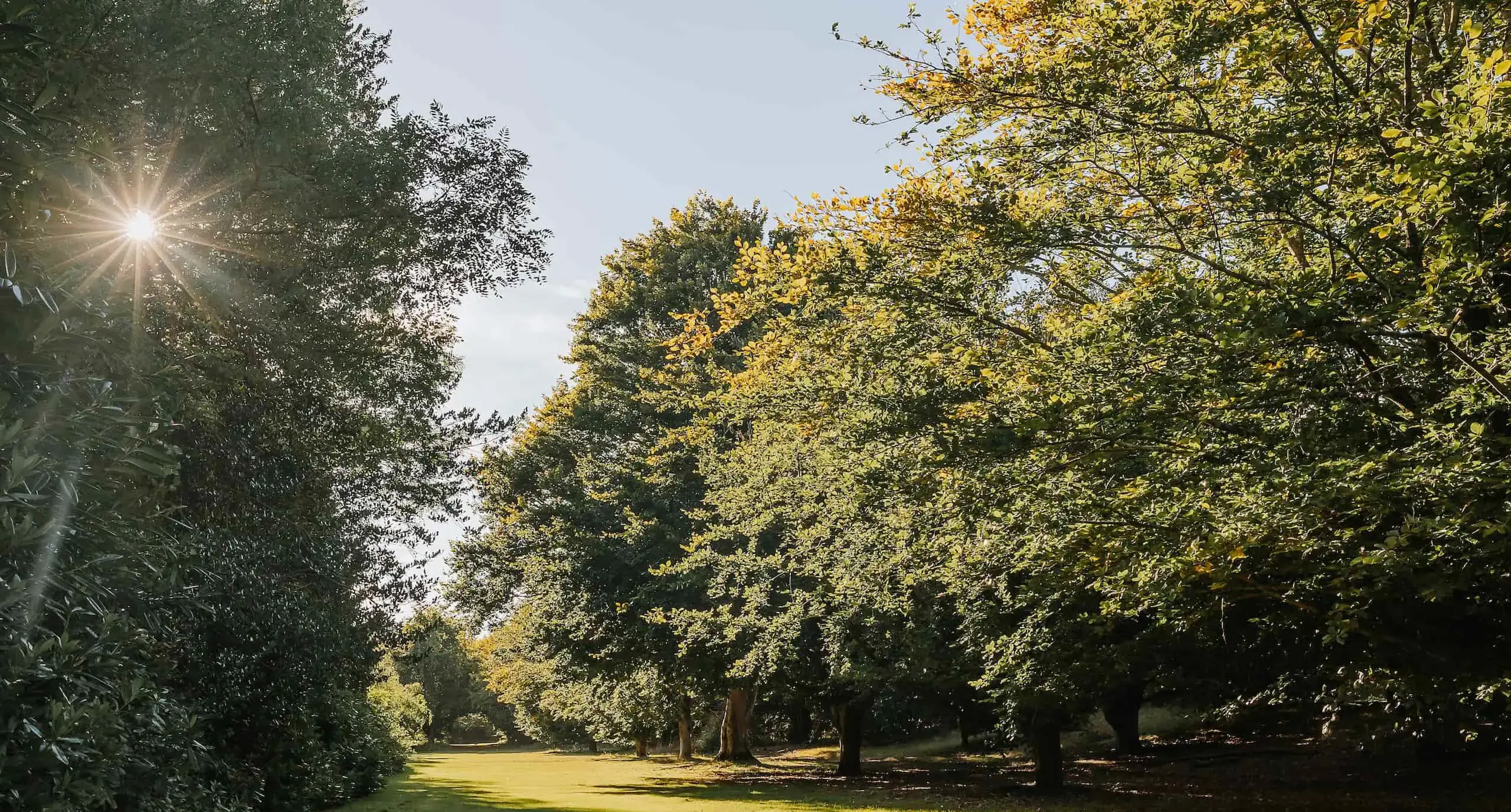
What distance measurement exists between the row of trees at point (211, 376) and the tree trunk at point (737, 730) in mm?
19400

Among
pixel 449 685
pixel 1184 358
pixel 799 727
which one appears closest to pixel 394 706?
pixel 799 727

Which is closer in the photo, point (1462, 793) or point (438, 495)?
point (1462, 793)

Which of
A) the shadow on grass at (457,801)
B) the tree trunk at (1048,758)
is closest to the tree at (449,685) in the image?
the shadow on grass at (457,801)

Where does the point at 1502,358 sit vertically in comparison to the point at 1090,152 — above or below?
below

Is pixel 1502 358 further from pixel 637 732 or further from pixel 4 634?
pixel 637 732

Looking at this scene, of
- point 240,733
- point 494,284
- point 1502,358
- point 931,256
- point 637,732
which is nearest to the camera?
point 1502,358

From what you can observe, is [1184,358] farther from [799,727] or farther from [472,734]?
[472,734]

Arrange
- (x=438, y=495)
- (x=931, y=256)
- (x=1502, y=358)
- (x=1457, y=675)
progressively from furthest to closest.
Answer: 1. (x=438, y=495)
2. (x=931, y=256)
3. (x=1457, y=675)
4. (x=1502, y=358)

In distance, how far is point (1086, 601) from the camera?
14266 mm

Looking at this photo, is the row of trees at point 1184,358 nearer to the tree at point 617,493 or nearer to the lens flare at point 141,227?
the lens flare at point 141,227

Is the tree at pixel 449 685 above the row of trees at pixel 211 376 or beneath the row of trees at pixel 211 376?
beneath

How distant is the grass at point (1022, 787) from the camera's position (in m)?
14.4

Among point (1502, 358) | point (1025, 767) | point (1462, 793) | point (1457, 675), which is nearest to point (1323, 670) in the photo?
point (1462, 793)

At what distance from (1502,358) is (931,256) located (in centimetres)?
547
